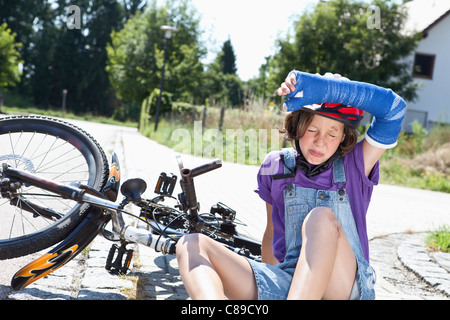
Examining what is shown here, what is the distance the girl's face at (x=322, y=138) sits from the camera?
2416 millimetres

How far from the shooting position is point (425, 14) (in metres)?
29.9

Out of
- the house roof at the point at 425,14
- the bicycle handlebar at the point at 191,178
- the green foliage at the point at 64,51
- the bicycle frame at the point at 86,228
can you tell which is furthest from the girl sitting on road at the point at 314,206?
the green foliage at the point at 64,51

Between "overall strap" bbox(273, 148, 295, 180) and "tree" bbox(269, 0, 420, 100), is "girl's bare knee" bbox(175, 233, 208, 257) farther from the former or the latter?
"tree" bbox(269, 0, 420, 100)

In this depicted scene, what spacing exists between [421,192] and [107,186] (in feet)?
32.1

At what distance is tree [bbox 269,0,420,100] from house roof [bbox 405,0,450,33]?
2.88ft

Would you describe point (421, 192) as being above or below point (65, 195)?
below

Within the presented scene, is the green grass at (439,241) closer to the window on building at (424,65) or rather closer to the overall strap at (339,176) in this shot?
the overall strap at (339,176)

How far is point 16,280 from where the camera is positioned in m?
2.61

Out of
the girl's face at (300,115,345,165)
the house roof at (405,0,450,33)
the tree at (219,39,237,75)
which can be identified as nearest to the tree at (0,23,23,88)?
the house roof at (405,0,450,33)

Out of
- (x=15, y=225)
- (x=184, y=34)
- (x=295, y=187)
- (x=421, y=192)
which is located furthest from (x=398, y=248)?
(x=184, y=34)

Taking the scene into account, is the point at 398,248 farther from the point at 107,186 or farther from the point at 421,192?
the point at 421,192

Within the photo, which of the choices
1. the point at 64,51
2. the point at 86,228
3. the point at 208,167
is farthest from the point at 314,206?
the point at 64,51

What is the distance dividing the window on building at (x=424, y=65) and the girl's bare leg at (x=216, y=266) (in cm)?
2823

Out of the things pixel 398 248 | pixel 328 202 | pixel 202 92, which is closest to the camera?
pixel 328 202
